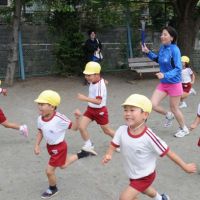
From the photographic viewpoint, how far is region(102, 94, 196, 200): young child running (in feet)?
13.5

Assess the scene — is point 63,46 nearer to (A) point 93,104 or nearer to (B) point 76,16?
(B) point 76,16

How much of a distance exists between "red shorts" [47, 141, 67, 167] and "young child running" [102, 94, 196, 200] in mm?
1034

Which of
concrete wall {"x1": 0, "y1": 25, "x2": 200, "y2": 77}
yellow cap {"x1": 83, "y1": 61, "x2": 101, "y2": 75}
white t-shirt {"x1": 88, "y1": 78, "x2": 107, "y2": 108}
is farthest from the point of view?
concrete wall {"x1": 0, "y1": 25, "x2": 200, "y2": 77}

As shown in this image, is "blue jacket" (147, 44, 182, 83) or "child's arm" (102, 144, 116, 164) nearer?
"child's arm" (102, 144, 116, 164)

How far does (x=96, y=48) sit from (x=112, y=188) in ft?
26.0

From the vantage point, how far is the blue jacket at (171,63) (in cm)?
713

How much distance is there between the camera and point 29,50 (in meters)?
13.5

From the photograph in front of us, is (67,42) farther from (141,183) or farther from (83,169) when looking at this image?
(141,183)

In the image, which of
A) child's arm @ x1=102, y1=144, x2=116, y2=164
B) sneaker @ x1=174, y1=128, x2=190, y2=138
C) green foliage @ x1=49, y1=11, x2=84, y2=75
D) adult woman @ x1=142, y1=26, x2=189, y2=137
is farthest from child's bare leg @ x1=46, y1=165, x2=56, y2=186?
green foliage @ x1=49, y1=11, x2=84, y2=75

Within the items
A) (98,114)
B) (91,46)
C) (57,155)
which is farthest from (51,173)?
(91,46)

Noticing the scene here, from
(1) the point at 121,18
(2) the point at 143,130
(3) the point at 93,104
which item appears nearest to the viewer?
(2) the point at 143,130

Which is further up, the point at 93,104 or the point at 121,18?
the point at 121,18

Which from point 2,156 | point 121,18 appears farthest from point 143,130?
point 121,18

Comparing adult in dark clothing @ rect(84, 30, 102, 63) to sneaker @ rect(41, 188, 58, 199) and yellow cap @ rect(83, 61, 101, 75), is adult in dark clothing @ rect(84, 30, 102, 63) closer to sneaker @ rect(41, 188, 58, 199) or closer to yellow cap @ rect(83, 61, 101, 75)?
yellow cap @ rect(83, 61, 101, 75)
